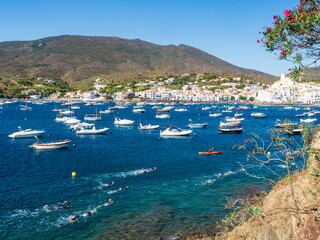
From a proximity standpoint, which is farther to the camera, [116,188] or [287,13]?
[116,188]

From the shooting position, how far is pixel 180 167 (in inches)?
1225

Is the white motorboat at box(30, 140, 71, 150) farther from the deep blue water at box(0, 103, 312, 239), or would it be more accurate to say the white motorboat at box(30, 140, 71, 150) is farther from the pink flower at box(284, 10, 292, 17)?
the pink flower at box(284, 10, 292, 17)

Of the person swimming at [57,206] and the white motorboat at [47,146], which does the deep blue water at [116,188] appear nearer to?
the person swimming at [57,206]

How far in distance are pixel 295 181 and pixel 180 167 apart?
2101 centimetres

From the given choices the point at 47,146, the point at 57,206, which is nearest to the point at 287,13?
the point at 57,206

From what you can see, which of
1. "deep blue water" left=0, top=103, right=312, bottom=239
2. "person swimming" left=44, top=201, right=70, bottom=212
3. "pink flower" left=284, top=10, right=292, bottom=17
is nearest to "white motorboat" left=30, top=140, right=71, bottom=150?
"deep blue water" left=0, top=103, right=312, bottom=239

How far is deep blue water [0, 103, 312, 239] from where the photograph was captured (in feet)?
55.4

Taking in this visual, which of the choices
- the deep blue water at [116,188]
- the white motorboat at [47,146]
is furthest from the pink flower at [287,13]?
the white motorboat at [47,146]

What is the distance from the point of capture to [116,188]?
77.9 ft

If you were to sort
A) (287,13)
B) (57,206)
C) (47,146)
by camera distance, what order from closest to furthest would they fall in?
(287,13), (57,206), (47,146)

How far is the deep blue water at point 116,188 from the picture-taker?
55.4 feet

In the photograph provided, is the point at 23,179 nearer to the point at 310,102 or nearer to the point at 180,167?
the point at 180,167

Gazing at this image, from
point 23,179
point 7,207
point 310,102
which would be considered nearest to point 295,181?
point 7,207

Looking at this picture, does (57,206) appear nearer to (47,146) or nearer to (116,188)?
(116,188)
